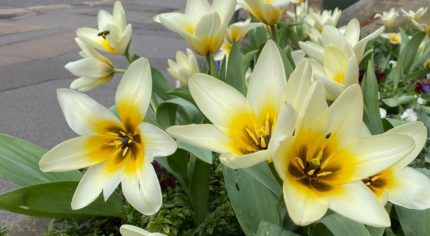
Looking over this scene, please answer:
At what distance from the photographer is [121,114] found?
1.10 metres

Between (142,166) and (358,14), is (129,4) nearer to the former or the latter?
(358,14)

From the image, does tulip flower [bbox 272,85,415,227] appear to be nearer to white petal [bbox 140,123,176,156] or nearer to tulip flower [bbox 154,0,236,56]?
white petal [bbox 140,123,176,156]

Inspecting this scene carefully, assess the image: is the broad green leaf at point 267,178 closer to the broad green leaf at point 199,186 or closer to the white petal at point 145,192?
the white petal at point 145,192

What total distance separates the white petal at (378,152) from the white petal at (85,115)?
19.5 inches

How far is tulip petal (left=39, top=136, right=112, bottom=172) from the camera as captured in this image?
3.34 ft

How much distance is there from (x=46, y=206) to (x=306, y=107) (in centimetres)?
79

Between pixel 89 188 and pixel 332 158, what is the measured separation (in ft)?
1.52

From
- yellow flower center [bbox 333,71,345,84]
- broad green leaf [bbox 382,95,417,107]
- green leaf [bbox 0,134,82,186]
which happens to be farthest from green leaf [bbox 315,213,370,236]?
broad green leaf [bbox 382,95,417,107]

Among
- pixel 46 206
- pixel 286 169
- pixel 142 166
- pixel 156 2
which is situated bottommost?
pixel 156 2

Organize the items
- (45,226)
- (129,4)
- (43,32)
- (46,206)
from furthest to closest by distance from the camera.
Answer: (129,4) → (43,32) → (45,226) → (46,206)

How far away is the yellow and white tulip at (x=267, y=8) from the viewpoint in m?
1.64

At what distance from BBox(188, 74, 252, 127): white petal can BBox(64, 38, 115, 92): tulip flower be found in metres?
0.66

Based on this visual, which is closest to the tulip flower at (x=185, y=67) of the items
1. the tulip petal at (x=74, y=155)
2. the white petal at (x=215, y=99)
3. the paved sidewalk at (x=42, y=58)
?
the paved sidewalk at (x=42, y=58)

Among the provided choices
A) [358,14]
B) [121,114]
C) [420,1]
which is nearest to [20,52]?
[358,14]
